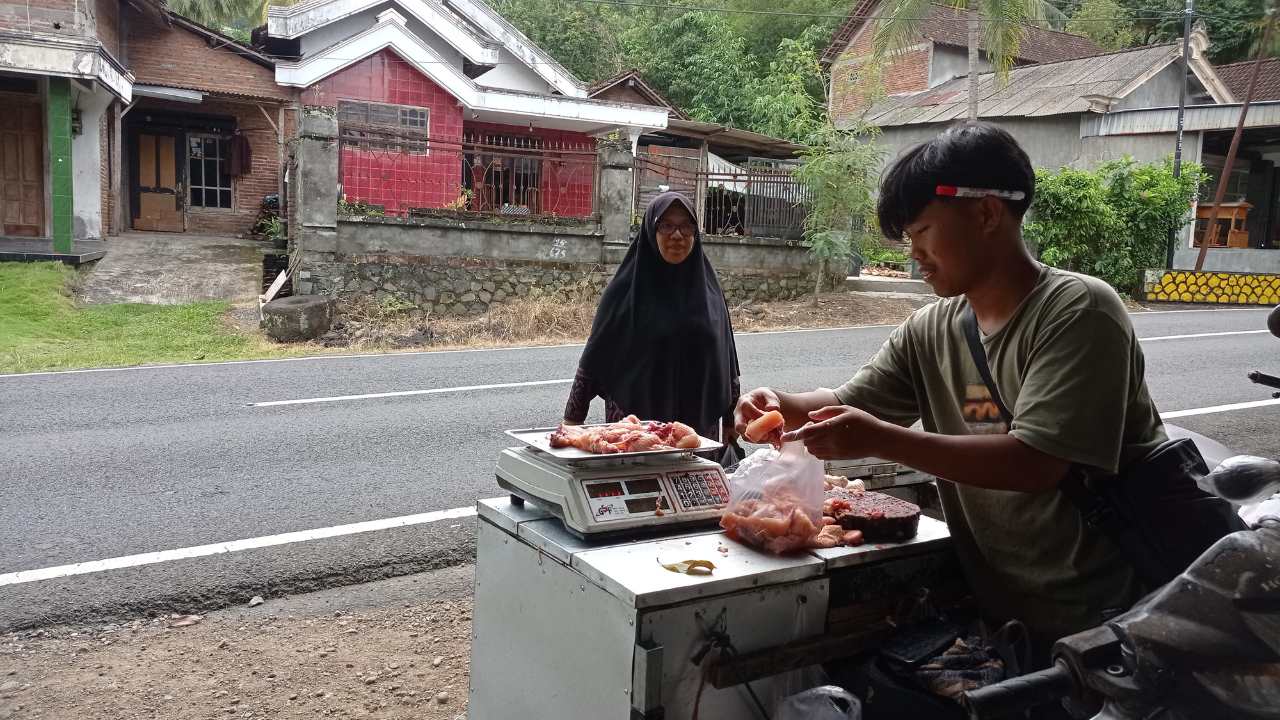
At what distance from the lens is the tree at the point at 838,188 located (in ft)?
53.9

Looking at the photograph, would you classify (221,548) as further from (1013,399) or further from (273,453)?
(1013,399)

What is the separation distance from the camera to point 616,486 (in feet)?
8.16

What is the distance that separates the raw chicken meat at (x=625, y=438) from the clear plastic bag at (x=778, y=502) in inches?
8.5

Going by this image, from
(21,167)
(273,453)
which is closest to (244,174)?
(21,167)

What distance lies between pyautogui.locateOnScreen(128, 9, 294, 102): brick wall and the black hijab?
18675mm

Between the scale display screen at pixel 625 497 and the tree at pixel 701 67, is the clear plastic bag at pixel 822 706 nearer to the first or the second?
the scale display screen at pixel 625 497

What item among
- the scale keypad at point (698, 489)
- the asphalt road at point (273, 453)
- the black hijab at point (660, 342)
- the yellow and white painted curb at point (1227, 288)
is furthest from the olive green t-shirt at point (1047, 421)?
the yellow and white painted curb at point (1227, 288)

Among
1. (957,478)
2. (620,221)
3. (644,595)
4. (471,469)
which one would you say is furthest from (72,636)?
(620,221)

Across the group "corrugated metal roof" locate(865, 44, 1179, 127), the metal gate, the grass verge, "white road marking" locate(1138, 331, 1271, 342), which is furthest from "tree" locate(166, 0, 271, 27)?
"white road marking" locate(1138, 331, 1271, 342)

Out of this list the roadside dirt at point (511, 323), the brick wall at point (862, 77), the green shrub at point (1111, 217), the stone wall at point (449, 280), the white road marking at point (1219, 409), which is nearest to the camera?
the white road marking at point (1219, 409)

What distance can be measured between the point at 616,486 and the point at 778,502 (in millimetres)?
419

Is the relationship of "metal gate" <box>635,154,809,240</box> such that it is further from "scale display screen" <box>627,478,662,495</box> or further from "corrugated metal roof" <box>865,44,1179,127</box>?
"scale display screen" <box>627,478,662,495</box>

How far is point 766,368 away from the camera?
10758 millimetres

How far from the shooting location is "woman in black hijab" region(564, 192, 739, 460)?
4.50m
